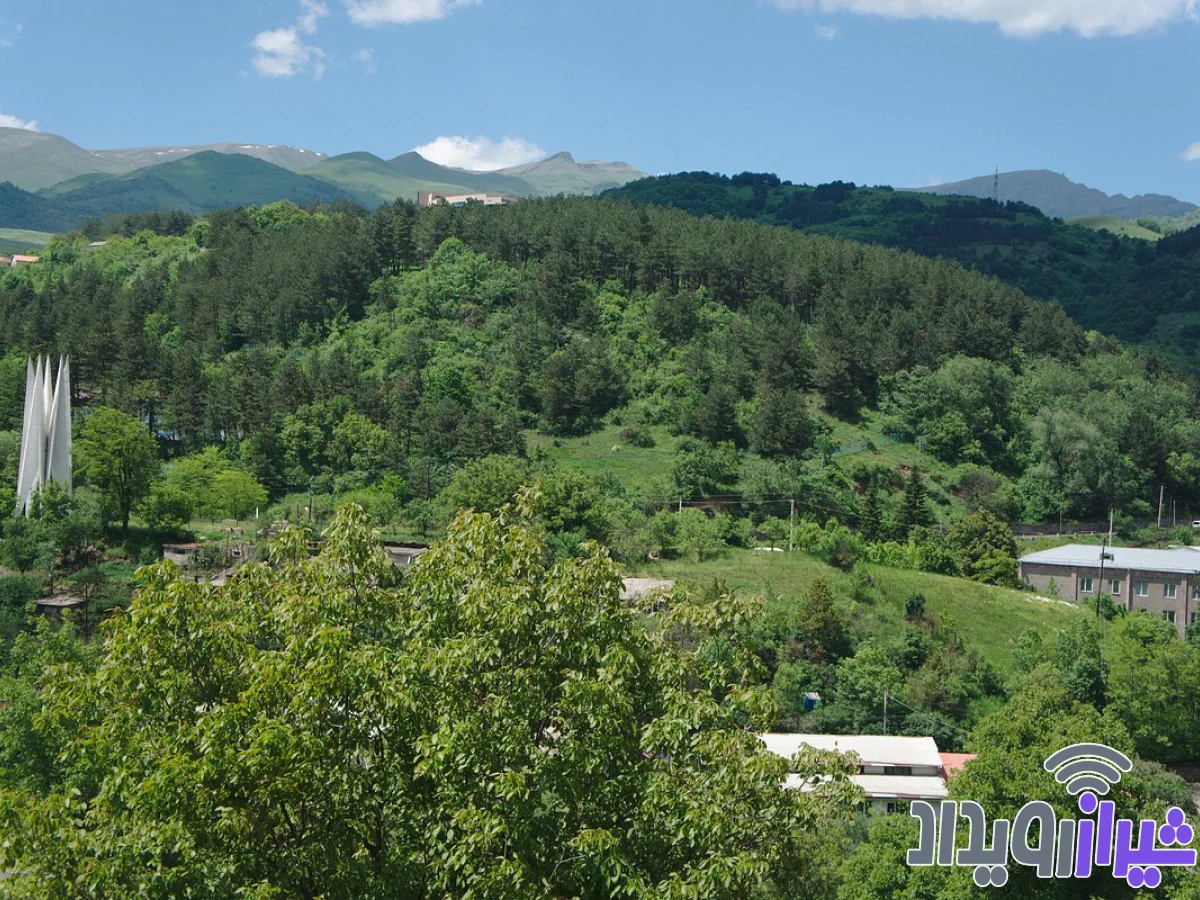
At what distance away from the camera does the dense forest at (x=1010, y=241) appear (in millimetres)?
89312

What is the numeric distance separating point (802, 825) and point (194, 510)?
36202 millimetres

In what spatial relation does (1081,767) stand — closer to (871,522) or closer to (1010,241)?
(871,522)

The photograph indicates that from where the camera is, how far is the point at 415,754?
28.0 ft

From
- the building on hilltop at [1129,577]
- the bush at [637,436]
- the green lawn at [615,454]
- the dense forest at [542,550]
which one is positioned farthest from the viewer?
the bush at [637,436]

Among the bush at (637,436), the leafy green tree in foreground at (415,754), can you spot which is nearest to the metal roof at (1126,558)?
the bush at (637,436)

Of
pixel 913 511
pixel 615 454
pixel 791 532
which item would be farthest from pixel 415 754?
pixel 615 454

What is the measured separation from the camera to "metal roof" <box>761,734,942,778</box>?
84.5 ft

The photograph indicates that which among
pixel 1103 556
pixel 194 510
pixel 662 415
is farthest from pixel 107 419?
pixel 1103 556

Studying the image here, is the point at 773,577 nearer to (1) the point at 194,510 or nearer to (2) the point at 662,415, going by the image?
(2) the point at 662,415

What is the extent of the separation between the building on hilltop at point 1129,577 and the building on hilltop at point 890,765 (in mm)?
14755

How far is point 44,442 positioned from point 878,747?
1140 inches

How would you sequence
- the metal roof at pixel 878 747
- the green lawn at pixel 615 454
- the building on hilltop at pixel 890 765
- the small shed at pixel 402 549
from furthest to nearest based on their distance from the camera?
the green lawn at pixel 615 454 → the small shed at pixel 402 549 → the metal roof at pixel 878 747 → the building on hilltop at pixel 890 765

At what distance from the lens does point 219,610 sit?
9.49 metres

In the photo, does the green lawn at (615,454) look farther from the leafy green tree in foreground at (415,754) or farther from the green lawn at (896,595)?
the leafy green tree in foreground at (415,754)
